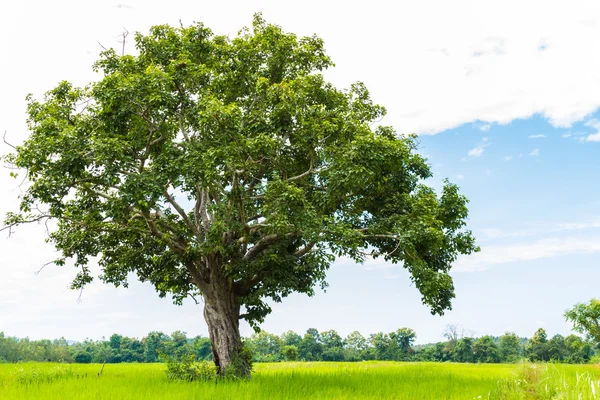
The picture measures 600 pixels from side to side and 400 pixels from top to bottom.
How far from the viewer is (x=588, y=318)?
149 feet

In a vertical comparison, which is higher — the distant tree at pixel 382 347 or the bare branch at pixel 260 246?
the bare branch at pixel 260 246

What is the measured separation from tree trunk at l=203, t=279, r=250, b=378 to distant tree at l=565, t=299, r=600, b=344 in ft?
128

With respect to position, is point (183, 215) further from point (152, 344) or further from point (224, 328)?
point (152, 344)

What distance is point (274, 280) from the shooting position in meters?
18.6

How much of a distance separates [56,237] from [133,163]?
7401 millimetres

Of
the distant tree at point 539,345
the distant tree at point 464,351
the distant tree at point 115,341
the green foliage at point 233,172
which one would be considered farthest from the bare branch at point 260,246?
the distant tree at point 115,341

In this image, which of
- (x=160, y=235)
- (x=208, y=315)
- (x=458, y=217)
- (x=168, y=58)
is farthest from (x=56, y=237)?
(x=458, y=217)

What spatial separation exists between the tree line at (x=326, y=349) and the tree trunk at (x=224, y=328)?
46442mm

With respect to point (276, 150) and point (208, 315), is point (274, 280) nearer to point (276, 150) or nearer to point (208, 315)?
point (208, 315)

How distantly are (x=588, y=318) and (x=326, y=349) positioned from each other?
34902mm

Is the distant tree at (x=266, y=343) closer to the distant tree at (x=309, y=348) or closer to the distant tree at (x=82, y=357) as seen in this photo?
the distant tree at (x=309, y=348)

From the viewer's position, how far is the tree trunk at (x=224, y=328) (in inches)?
725

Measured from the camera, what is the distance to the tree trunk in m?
18.4

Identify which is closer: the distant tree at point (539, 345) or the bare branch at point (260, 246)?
the bare branch at point (260, 246)
